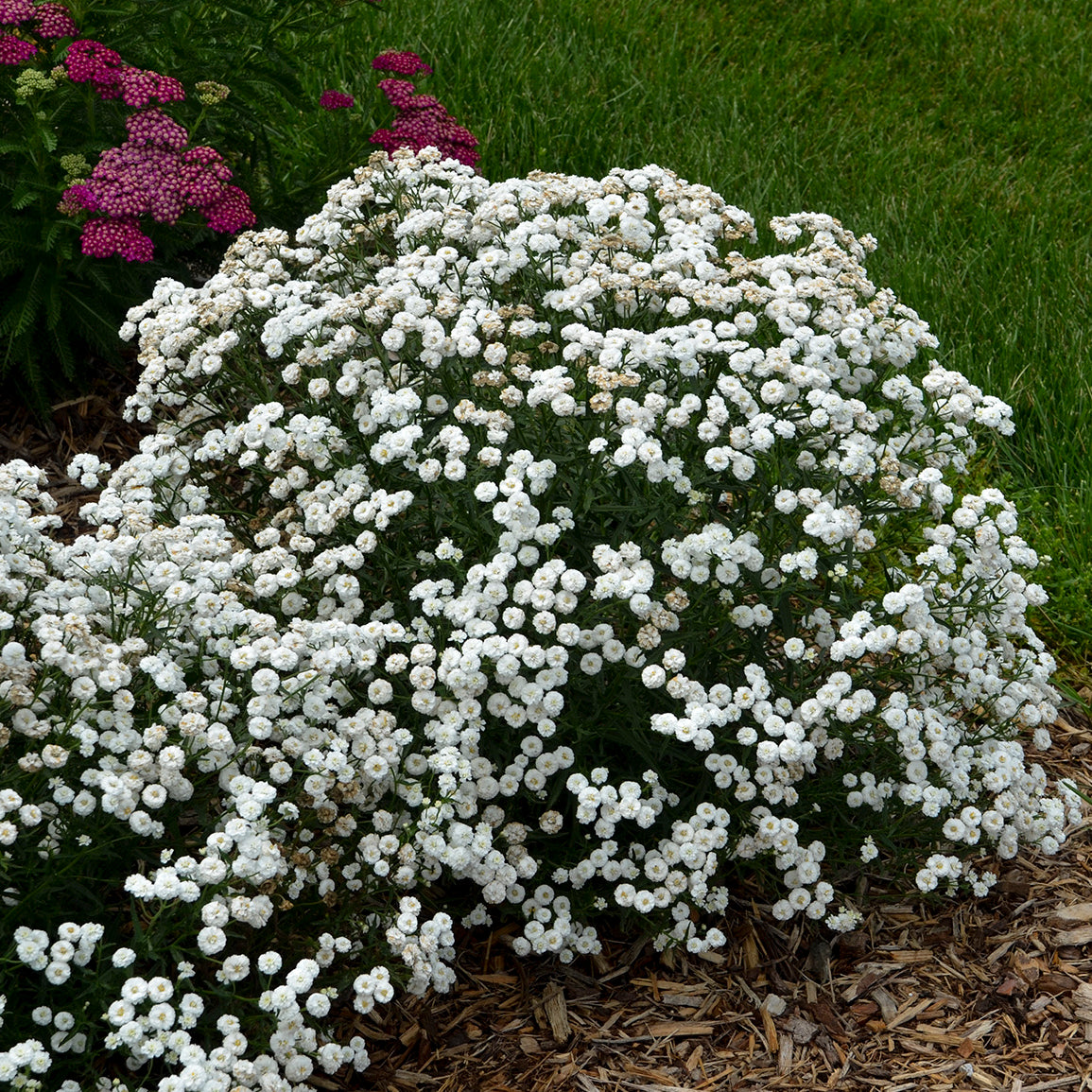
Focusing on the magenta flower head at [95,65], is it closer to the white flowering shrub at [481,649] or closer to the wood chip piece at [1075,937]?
the white flowering shrub at [481,649]

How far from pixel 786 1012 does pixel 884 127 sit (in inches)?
215

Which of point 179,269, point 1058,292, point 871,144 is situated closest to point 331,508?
point 179,269

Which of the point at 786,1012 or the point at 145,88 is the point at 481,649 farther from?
the point at 145,88

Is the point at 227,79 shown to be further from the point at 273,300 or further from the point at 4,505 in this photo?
the point at 4,505

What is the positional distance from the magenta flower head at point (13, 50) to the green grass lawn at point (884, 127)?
8.51ft

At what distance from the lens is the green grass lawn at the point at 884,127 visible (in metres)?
5.34

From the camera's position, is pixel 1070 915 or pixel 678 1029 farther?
pixel 1070 915

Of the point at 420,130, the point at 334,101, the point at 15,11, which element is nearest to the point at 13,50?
the point at 15,11

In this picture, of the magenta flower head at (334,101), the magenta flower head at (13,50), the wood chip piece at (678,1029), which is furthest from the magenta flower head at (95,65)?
the wood chip piece at (678,1029)

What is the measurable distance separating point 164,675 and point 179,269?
227 centimetres

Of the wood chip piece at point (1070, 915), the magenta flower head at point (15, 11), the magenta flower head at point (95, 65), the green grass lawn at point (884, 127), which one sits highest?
the magenta flower head at point (15, 11)

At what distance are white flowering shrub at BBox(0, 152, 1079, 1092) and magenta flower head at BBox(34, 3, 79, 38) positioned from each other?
37.3 inches

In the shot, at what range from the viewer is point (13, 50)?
374 cm

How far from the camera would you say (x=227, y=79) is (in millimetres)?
4398
